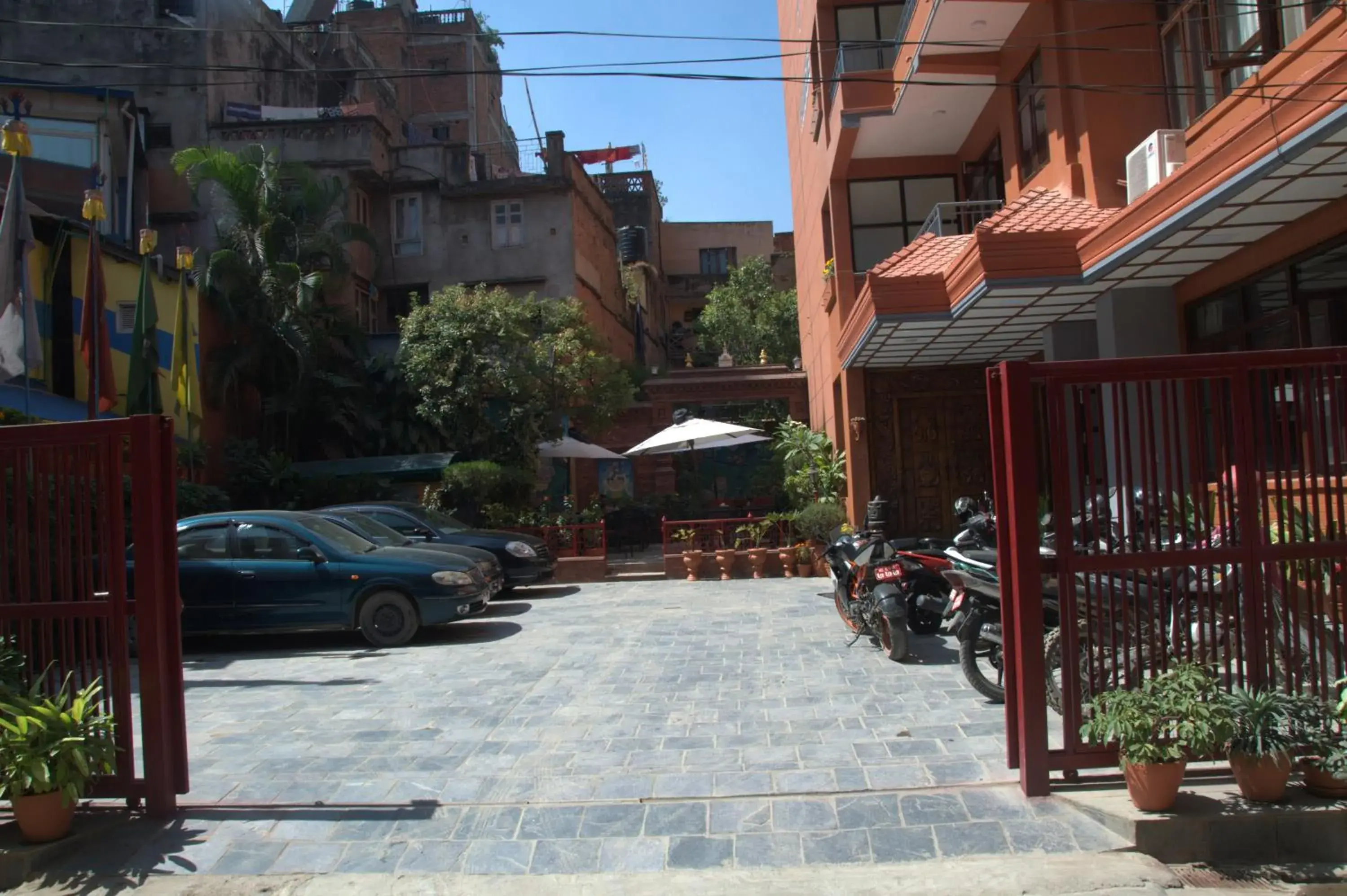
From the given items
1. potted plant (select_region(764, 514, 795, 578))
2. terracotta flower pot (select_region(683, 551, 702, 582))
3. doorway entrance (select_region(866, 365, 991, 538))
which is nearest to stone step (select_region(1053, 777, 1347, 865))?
potted plant (select_region(764, 514, 795, 578))

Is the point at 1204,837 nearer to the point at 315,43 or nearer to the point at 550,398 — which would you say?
the point at 550,398

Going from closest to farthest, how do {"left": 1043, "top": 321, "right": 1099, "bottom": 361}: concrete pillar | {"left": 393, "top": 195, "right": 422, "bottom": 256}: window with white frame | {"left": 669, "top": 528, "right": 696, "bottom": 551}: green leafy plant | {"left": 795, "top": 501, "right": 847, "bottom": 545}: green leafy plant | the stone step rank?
the stone step, {"left": 1043, "top": 321, "right": 1099, "bottom": 361}: concrete pillar, {"left": 795, "top": 501, "right": 847, "bottom": 545}: green leafy plant, {"left": 669, "top": 528, "right": 696, "bottom": 551}: green leafy plant, {"left": 393, "top": 195, "right": 422, "bottom": 256}: window with white frame

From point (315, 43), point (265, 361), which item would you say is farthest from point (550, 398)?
point (315, 43)

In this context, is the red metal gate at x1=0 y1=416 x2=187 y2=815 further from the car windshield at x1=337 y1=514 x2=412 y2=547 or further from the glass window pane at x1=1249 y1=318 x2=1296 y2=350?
the glass window pane at x1=1249 y1=318 x2=1296 y2=350

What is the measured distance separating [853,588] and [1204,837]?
5.45 meters

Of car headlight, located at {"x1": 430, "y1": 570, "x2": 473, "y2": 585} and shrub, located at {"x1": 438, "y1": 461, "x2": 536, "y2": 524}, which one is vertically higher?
shrub, located at {"x1": 438, "y1": 461, "x2": 536, "y2": 524}

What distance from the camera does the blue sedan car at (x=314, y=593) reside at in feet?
34.6

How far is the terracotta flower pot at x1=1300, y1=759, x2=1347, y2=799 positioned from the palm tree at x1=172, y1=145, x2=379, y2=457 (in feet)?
63.5

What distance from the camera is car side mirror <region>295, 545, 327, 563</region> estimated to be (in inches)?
420

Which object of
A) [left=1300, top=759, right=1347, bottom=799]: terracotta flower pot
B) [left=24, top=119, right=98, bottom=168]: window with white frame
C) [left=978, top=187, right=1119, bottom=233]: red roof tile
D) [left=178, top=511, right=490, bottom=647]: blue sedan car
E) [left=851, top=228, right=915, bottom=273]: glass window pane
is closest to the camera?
[left=1300, top=759, right=1347, bottom=799]: terracotta flower pot

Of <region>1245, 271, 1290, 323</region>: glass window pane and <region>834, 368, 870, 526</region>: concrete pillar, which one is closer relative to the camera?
→ <region>1245, 271, 1290, 323</region>: glass window pane

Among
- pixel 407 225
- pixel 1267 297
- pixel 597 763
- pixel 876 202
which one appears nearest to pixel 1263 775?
pixel 597 763

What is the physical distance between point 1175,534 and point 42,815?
5.71 meters

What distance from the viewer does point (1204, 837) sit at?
4359 millimetres
